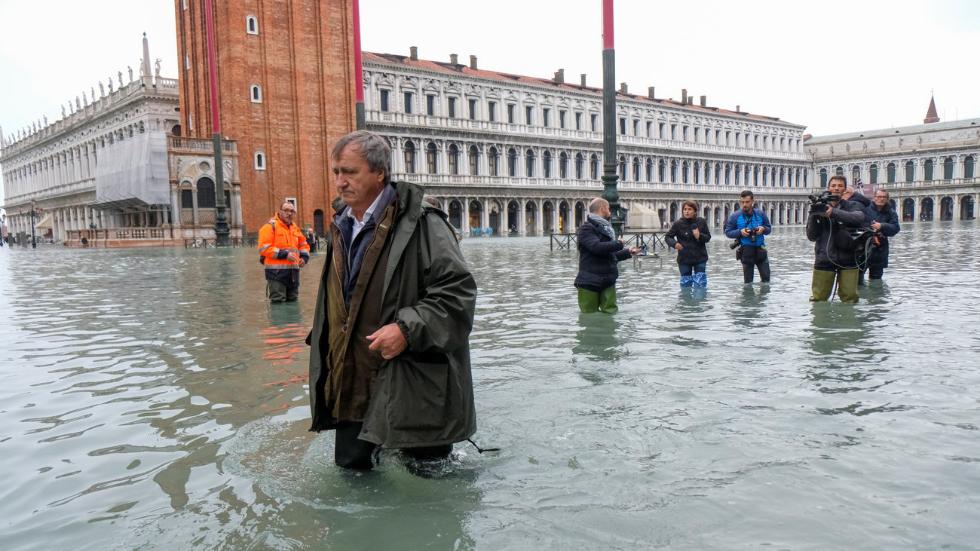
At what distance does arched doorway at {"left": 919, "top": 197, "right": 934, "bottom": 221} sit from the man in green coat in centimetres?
9133

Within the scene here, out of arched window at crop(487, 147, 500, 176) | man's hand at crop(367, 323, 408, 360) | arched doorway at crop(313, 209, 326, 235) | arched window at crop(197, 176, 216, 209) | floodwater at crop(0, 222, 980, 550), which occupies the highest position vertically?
arched window at crop(487, 147, 500, 176)

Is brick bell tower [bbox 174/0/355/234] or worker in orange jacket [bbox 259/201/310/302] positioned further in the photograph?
brick bell tower [bbox 174/0/355/234]

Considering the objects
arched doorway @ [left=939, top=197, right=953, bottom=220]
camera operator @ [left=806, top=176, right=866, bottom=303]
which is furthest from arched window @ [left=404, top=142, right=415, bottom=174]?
arched doorway @ [left=939, top=197, right=953, bottom=220]

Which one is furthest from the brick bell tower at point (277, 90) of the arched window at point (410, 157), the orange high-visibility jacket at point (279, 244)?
the orange high-visibility jacket at point (279, 244)

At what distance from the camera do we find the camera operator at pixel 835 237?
7.95 meters

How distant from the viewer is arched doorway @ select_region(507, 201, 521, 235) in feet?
186

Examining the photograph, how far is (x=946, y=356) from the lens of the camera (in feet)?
18.4

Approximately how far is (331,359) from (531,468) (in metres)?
1.08

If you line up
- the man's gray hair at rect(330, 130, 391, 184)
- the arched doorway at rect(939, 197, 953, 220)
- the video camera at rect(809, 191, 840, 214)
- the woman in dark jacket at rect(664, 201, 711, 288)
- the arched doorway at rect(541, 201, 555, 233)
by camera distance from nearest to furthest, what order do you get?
1. the man's gray hair at rect(330, 130, 391, 184)
2. the video camera at rect(809, 191, 840, 214)
3. the woman in dark jacket at rect(664, 201, 711, 288)
4. the arched doorway at rect(541, 201, 555, 233)
5. the arched doorway at rect(939, 197, 953, 220)

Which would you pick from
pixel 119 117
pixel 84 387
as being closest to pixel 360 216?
pixel 84 387

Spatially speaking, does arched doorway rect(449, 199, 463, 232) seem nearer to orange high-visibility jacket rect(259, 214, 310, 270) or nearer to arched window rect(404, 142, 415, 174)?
arched window rect(404, 142, 415, 174)

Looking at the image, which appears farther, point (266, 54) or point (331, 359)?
point (266, 54)

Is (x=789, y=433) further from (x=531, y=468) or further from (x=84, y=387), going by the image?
(x=84, y=387)

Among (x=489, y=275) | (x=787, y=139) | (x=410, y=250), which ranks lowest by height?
(x=489, y=275)
